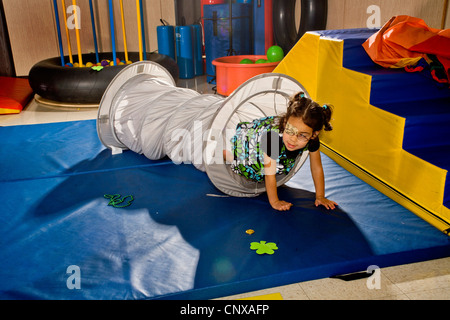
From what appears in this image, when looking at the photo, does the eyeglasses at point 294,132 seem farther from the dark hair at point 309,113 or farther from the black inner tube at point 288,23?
the black inner tube at point 288,23

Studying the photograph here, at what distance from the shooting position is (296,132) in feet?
5.97

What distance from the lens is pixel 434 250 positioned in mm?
1704

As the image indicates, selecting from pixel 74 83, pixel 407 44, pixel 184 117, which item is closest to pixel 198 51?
pixel 74 83

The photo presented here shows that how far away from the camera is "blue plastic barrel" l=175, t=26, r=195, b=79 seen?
5.90 m

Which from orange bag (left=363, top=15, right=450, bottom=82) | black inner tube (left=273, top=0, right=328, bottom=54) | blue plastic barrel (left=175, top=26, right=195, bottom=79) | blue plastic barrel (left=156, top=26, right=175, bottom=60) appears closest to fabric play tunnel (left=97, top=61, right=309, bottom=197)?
orange bag (left=363, top=15, right=450, bottom=82)

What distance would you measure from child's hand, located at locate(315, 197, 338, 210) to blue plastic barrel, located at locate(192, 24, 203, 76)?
4.63 meters

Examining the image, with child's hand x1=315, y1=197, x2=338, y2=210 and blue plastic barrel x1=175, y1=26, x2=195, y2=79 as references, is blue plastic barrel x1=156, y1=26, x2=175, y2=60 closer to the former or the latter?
blue plastic barrel x1=175, y1=26, x2=195, y2=79

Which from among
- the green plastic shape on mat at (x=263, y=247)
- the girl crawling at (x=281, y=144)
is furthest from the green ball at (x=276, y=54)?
the green plastic shape on mat at (x=263, y=247)

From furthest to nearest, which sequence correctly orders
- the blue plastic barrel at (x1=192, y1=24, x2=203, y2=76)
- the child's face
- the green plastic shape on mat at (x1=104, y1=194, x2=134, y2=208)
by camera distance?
the blue plastic barrel at (x1=192, y1=24, x2=203, y2=76), the green plastic shape on mat at (x1=104, y1=194, x2=134, y2=208), the child's face

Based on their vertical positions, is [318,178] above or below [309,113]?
below

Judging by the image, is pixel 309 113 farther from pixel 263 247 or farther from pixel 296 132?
pixel 263 247

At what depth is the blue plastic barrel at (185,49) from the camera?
590 cm

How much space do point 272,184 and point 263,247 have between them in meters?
0.40
